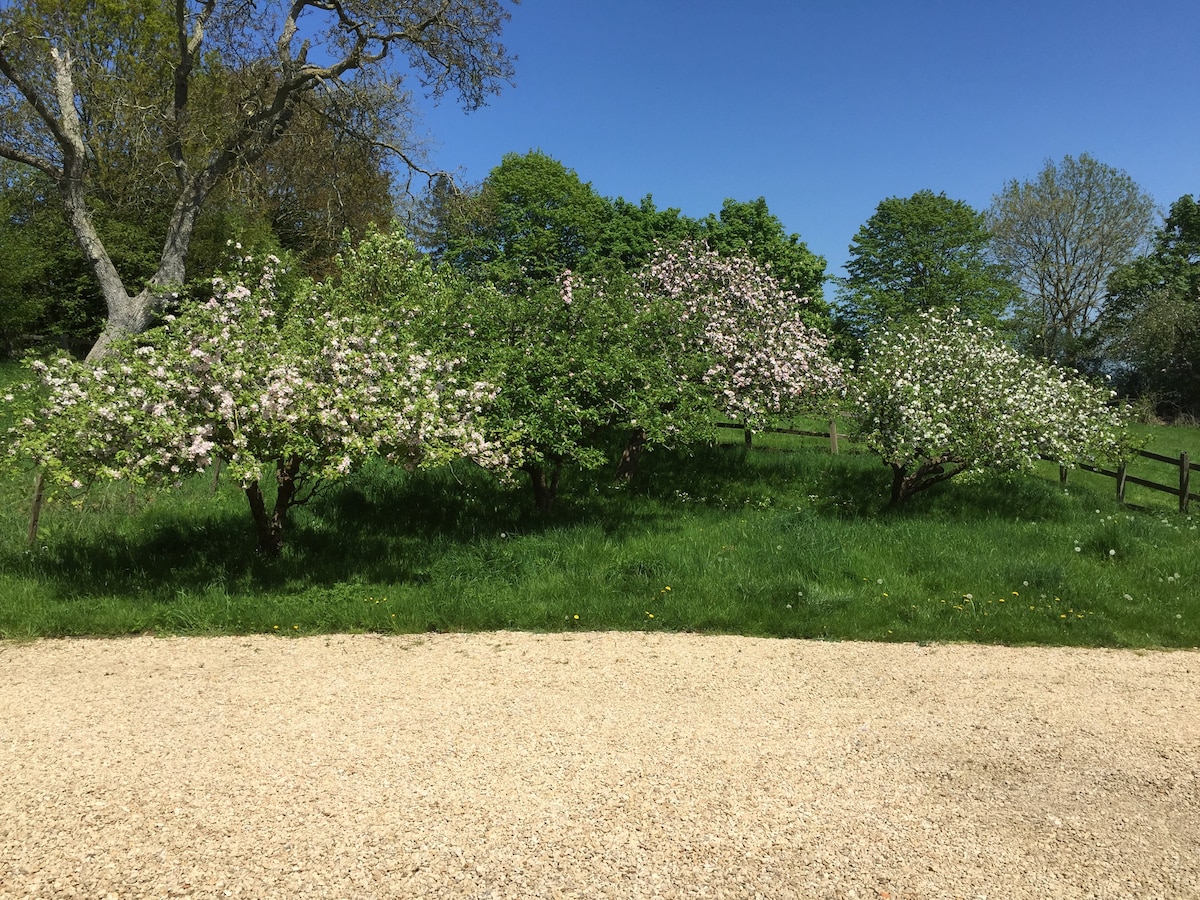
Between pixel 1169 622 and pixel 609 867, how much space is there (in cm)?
780

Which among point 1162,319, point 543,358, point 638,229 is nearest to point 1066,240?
point 1162,319

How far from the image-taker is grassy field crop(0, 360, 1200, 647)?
8344 millimetres

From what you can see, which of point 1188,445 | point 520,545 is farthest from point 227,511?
point 1188,445

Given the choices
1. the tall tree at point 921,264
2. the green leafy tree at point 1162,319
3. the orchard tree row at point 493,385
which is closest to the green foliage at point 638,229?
the tall tree at point 921,264

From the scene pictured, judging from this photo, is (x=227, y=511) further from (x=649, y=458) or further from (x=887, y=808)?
(x=887, y=808)

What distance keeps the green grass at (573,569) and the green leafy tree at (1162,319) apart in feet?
104

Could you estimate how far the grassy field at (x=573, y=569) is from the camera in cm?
834

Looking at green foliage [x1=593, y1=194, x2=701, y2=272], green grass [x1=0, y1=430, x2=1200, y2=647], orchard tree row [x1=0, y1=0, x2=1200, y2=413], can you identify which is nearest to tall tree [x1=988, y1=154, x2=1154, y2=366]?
orchard tree row [x1=0, y1=0, x2=1200, y2=413]

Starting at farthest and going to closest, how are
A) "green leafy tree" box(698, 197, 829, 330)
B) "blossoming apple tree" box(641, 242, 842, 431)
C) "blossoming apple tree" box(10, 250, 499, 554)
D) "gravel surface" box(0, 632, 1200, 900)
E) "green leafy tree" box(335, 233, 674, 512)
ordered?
"green leafy tree" box(698, 197, 829, 330), "blossoming apple tree" box(641, 242, 842, 431), "green leafy tree" box(335, 233, 674, 512), "blossoming apple tree" box(10, 250, 499, 554), "gravel surface" box(0, 632, 1200, 900)

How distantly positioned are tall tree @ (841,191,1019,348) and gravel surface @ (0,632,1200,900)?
3359cm

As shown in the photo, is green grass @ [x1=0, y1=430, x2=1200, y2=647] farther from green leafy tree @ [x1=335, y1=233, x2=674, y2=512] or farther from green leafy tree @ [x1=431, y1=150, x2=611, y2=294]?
green leafy tree @ [x1=431, y1=150, x2=611, y2=294]

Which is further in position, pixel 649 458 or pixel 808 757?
pixel 649 458

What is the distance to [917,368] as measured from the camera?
48.1ft

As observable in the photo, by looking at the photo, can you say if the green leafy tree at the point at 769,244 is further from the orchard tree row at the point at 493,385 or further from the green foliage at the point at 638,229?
the orchard tree row at the point at 493,385
